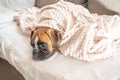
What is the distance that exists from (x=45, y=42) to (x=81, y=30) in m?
0.18

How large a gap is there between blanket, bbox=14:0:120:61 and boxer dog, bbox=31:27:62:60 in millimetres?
29

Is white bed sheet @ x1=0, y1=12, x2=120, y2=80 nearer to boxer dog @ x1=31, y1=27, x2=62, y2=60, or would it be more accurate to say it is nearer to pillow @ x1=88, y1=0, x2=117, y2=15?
boxer dog @ x1=31, y1=27, x2=62, y2=60

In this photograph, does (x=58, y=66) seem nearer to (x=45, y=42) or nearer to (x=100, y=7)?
(x=45, y=42)

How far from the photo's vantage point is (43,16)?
3.53 feet

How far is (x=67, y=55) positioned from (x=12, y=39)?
1.23ft

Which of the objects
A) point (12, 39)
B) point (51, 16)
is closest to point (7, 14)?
point (12, 39)

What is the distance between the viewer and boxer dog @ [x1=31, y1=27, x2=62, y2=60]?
3.05ft

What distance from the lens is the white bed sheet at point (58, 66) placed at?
83 cm

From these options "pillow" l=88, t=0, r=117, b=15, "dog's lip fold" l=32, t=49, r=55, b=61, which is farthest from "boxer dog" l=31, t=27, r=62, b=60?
"pillow" l=88, t=0, r=117, b=15

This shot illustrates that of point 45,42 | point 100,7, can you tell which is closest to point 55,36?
point 45,42

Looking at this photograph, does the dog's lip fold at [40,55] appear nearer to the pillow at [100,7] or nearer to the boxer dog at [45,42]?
the boxer dog at [45,42]

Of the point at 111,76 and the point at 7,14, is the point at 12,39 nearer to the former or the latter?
the point at 7,14

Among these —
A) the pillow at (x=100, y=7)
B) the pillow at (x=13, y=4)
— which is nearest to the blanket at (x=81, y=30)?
the pillow at (x=100, y=7)

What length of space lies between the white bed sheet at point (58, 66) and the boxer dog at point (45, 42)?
0.03 meters
